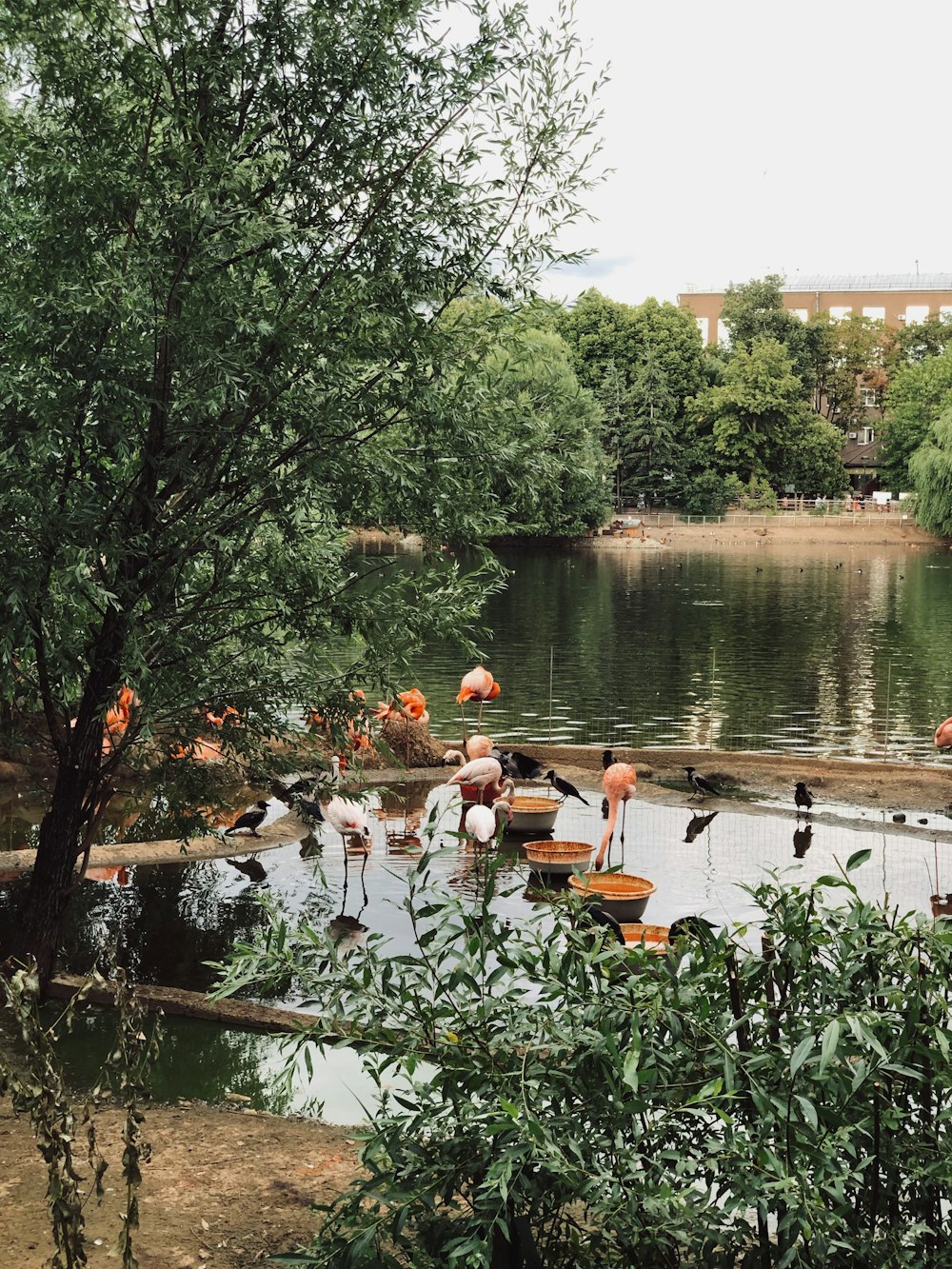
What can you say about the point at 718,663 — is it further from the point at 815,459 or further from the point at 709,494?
the point at 815,459

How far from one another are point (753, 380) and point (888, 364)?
54.5 ft

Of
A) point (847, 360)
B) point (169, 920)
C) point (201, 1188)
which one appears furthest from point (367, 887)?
point (847, 360)

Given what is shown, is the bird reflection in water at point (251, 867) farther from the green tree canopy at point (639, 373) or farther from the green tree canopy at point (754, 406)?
the green tree canopy at point (754, 406)

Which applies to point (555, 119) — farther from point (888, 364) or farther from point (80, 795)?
point (888, 364)

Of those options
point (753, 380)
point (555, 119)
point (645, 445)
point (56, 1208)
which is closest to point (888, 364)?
point (753, 380)

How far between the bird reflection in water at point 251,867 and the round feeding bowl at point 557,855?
2598 mm

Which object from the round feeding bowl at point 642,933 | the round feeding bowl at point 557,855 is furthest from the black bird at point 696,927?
the round feeding bowl at point 557,855

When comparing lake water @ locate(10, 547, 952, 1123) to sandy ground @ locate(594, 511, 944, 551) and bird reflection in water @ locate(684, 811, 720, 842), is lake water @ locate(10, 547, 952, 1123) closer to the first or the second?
bird reflection in water @ locate(684, 811, 720, 842)

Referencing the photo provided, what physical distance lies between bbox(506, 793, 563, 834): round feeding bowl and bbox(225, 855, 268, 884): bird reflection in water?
2768 mm

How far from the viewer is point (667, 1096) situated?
377 cm

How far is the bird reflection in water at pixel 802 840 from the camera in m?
14.3

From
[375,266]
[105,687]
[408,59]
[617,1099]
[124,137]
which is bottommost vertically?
[617,1099]

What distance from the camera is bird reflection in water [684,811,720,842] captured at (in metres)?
15.0

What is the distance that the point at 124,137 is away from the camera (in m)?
7.62
